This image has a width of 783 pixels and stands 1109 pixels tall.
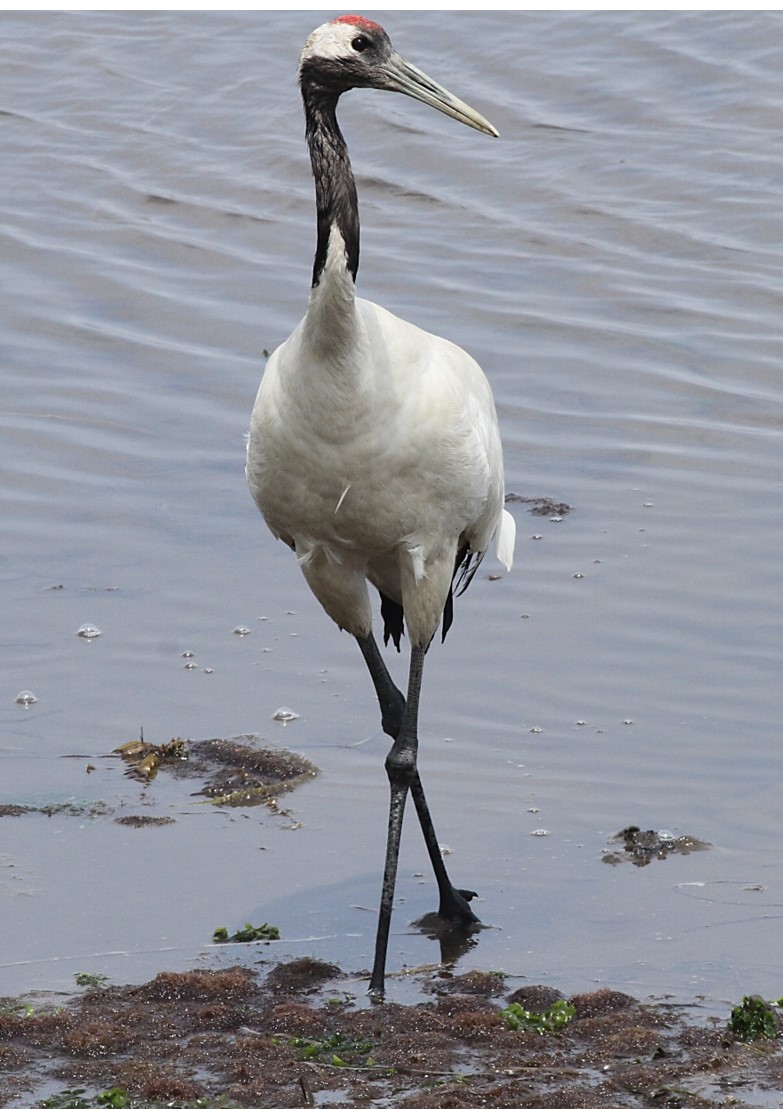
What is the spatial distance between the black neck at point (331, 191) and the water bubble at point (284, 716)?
246cm

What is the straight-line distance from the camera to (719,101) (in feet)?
58.2

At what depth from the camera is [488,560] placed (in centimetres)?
918

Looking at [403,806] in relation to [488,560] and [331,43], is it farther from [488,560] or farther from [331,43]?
[488,560]

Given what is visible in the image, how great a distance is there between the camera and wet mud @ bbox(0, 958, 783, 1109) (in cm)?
467

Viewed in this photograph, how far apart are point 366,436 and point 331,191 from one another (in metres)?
0.72

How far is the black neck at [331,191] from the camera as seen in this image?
545 centimetres

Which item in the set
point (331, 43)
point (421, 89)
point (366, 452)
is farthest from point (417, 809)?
point (331, 43)

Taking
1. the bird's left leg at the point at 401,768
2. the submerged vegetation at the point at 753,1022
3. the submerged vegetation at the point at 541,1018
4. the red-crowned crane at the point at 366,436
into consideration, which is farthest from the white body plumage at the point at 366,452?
the submerged vegetation at the point at 753,1022

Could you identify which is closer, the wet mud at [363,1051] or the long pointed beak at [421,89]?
the wet mud at [363,1051]

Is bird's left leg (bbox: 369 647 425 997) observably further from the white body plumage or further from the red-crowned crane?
the white body plumage

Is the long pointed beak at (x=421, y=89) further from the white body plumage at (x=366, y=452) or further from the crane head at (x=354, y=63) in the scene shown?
the white body plumage at (x=366, y=452)

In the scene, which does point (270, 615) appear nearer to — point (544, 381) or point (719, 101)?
point (544, 381)

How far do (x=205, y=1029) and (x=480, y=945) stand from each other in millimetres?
1165

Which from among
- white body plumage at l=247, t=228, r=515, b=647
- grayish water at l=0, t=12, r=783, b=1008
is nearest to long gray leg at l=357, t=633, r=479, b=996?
grayish water at l=0, t=12, r=783, b=1008
